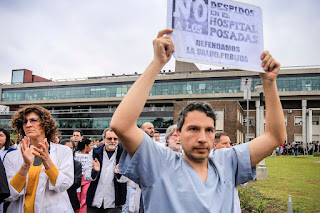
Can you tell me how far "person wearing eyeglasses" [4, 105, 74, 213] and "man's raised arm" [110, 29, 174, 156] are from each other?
1782 millimetres

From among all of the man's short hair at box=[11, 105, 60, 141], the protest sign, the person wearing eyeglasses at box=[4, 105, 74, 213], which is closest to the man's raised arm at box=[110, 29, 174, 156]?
the protest sign

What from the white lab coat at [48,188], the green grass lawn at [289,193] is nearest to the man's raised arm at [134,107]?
the white lab coat at [48,188]

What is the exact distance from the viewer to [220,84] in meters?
60.9

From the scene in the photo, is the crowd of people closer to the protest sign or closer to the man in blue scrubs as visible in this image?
the man in blue scrubs

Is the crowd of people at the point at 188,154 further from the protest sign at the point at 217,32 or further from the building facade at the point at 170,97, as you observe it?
the building facade at the point at 170,97

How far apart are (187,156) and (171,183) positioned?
0.90 feet

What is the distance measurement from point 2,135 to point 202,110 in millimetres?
4456

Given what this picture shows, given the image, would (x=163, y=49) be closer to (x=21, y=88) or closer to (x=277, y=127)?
(x=277, y=127)

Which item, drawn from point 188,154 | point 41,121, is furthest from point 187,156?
point 41,121

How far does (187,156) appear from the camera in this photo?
7.14 ft

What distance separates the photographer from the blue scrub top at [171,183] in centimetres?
193

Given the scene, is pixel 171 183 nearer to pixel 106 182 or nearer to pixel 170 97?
pixel 106 182

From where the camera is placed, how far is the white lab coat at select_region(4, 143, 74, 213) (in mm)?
3529

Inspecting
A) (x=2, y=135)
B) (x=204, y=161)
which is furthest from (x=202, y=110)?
(x=2, y=135)
